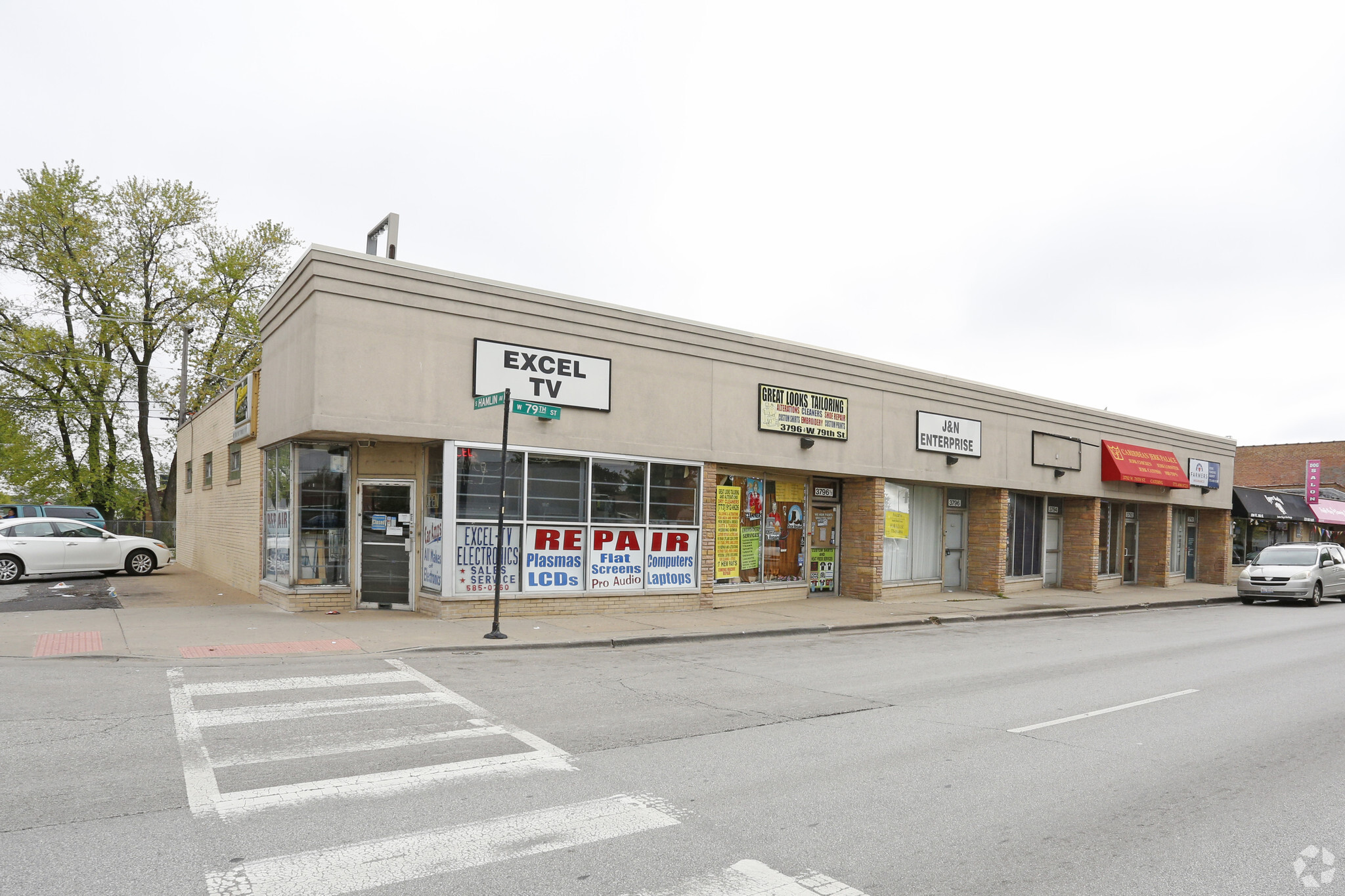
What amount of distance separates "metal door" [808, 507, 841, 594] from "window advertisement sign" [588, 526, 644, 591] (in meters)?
5.43

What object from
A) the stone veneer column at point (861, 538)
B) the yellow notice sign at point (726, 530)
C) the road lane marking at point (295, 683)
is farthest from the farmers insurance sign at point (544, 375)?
the stone veneer column at point (861, 538)

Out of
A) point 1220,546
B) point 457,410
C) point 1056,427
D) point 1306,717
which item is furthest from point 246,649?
point 1220,546

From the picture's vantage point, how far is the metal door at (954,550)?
23.0 meters

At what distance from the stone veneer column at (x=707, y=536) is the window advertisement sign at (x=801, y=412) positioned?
1.63 meters

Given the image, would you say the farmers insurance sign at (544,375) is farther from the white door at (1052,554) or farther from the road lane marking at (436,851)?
the white door at (1052,554)

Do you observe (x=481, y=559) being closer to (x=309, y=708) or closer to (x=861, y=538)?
(x=309, y=708)

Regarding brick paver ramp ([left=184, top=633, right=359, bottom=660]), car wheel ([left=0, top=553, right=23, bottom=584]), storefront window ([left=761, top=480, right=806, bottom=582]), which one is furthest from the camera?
storefront window ([left=761, top=480, right=806, bottom=582])

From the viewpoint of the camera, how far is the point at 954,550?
76.8ft

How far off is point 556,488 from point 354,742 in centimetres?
824

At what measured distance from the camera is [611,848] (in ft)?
15.7

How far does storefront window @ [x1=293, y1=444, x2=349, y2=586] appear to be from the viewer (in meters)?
14.3

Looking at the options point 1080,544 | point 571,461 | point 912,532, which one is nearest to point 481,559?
point 571,461

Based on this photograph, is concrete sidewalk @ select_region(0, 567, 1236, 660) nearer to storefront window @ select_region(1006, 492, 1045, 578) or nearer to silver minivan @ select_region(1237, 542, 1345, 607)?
storefront window @ select_region(1006, 492, 1045, 578)

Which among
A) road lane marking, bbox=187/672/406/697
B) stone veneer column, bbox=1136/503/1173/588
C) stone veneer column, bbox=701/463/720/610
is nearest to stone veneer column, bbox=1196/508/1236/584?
stone veneer column, bbox=1136/503/1173/588
